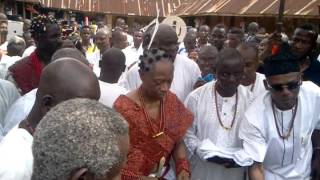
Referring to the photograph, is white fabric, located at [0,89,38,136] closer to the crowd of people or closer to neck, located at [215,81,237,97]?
the crowd of people

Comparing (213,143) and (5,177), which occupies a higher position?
(5,177)

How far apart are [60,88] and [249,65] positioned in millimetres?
2499

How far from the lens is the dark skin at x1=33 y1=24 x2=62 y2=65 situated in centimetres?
420

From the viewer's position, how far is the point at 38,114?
2227 millimetres

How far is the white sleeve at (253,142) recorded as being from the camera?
349 cm

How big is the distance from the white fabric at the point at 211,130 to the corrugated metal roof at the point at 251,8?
9.10 m

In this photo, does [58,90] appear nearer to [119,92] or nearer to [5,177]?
[5,177]

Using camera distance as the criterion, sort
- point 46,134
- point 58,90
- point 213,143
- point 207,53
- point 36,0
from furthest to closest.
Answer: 1. point 36,0
2. point 207,53
3. point 213,143
4. point 58,90
5. point 46,134

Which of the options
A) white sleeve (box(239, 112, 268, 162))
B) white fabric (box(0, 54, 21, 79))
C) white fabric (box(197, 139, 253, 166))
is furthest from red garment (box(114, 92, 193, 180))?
white fabric (box(0, 54, 21, 79))

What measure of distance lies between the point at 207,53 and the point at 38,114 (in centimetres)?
367

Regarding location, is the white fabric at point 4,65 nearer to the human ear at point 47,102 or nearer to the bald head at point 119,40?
the human ear at point 47,102

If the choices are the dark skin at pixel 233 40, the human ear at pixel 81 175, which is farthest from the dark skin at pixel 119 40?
the human ear at pixel 81 175

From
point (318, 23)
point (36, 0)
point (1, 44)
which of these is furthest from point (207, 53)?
point (36, 0)

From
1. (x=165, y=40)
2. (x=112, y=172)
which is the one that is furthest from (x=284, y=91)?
(x=112, y=172)
